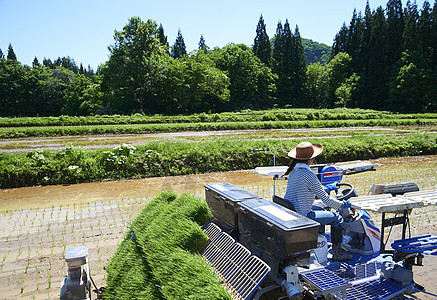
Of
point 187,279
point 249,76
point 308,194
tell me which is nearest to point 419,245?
point 308,194

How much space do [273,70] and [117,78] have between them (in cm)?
3922

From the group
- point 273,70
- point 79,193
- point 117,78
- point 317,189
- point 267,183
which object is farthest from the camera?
point 273,70

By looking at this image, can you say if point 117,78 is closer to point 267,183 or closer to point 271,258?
point 267,183

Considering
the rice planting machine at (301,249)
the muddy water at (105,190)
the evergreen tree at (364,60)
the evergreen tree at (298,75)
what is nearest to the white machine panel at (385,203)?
the rice planting machine at (301,249)

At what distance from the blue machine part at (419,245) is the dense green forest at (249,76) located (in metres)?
44.6

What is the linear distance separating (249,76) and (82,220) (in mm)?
58123

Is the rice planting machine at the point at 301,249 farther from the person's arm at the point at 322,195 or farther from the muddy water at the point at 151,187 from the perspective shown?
the muddy water at the point at 151,187

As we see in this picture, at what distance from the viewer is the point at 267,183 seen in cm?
1020

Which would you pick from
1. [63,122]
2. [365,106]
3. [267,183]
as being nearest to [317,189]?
[267,183]

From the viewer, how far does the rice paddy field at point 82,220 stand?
433 cm

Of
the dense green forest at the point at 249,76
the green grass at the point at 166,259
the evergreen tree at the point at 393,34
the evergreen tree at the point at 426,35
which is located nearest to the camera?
the green grass at the point at 166,259

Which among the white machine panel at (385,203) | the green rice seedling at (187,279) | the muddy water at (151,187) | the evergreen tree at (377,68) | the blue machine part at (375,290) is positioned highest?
the evergreen tree at (377,68)

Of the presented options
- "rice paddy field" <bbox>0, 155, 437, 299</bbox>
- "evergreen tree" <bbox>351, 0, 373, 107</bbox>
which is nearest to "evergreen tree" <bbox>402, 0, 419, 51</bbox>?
"evergreen tree" <bbox>351, 0, 373, 107</bbox>

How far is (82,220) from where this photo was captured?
6672mm
